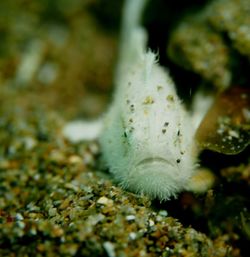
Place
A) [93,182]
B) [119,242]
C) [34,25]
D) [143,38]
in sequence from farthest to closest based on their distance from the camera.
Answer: [34,25] < [143,38] < [93,182] < [119,242]

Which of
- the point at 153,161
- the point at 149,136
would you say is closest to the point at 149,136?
the point at 149,136

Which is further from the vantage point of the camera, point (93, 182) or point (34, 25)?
point (34, 25)

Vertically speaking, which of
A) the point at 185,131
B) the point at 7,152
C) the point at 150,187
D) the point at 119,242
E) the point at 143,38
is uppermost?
the point at 143,38

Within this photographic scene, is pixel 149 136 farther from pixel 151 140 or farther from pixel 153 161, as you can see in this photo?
pixel 153 161

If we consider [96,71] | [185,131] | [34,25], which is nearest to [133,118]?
[185,131]

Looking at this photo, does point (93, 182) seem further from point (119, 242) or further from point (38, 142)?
point (38, 142)

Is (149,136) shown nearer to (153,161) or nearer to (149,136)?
(149,136)
